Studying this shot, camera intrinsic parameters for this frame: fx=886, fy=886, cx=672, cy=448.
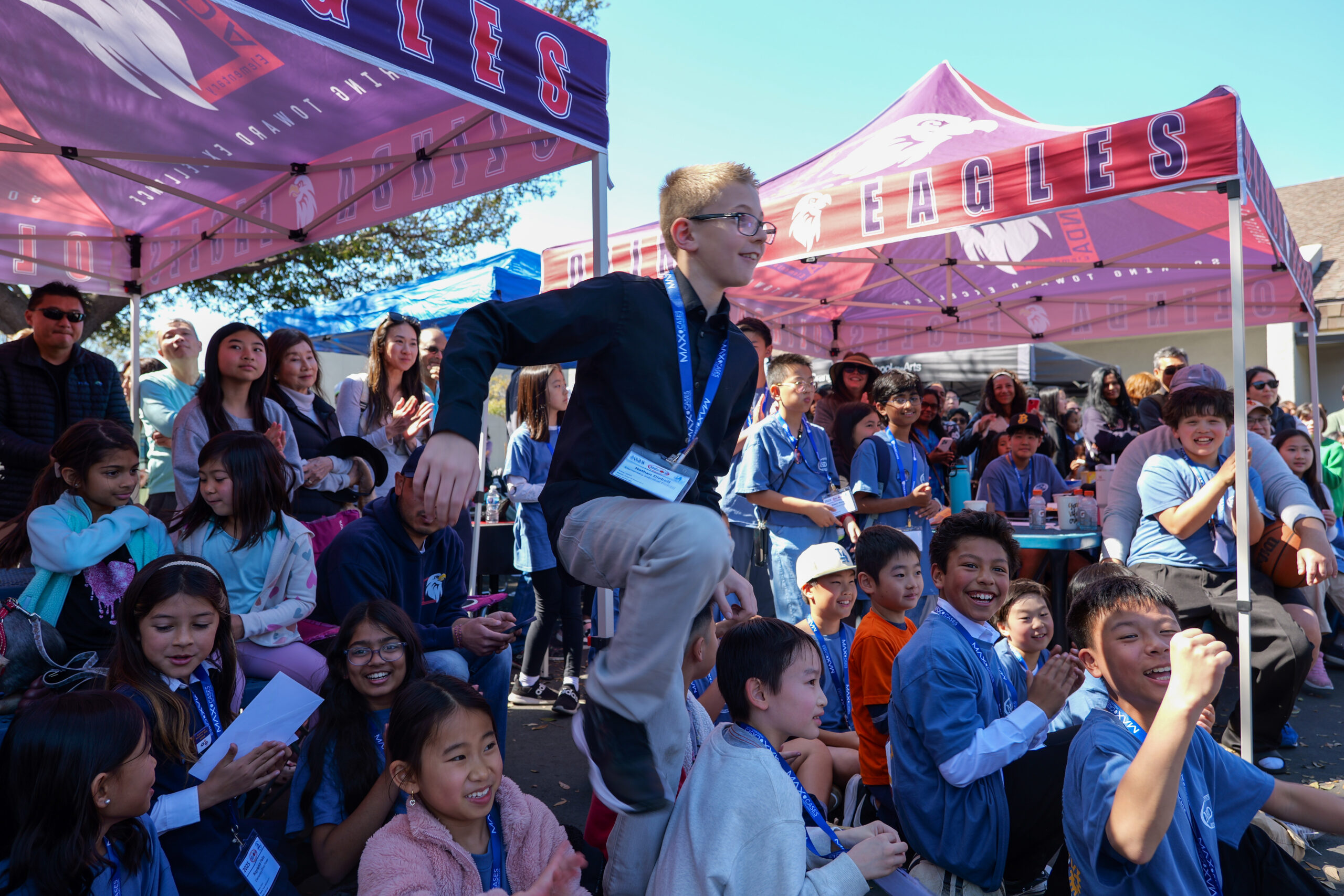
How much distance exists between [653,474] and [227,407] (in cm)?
284

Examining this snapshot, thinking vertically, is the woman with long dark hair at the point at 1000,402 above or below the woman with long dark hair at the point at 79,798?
above

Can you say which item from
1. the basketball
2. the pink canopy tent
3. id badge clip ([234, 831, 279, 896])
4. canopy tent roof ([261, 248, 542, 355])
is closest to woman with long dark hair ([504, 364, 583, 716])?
the pink canopy tent

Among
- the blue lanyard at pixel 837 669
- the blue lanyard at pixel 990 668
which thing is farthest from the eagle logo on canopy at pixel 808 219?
the blue lanyard at pixel 990 668

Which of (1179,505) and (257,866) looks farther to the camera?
(1179,505)

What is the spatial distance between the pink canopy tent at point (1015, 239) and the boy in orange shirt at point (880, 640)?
5.40 ft

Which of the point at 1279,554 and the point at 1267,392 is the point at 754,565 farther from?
the point at 1267,392

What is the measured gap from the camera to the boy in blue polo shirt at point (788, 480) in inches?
182

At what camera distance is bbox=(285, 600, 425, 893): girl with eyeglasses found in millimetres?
2318

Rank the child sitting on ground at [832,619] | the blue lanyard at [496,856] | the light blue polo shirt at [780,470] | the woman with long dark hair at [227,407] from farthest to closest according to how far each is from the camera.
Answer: the light blue polo shirt at [780,470]
the woman with long dark hair at [227,407]
the child sitting on ground at [832,619]
the blue lanyard at [496,856]

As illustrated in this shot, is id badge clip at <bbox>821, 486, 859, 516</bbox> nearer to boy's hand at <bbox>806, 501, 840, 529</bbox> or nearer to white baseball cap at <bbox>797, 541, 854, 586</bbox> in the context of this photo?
boy's hand at <bbox>806, 501, 840, 529</bbox>

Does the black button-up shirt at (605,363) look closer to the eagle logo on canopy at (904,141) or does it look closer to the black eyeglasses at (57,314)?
the black eyeglasses at (57,314)

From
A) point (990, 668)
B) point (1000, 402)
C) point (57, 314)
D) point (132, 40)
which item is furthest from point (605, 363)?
point (1000, 402)

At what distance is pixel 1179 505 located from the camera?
4191mm

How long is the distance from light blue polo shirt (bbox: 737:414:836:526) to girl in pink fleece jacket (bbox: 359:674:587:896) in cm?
→ 263
